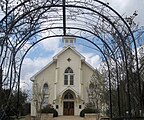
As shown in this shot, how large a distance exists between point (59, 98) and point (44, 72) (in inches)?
150

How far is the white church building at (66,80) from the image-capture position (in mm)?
33719

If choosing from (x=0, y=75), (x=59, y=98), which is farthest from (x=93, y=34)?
(x=59, y=98)

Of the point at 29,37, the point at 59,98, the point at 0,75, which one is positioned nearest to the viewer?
the point at 0,75

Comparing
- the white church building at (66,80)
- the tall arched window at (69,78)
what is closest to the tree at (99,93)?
the white church building at (66,80)

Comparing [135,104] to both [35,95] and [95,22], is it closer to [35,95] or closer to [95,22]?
[95,22]

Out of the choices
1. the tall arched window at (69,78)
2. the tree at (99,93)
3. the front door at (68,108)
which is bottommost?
the front door at (68,108)

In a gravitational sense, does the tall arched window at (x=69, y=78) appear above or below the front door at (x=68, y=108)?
above

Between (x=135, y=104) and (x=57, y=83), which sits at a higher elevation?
(x=57, y=83)

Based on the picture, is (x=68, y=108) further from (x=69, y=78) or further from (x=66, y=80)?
(x=69, y=78)

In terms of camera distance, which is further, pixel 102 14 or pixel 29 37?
pixel 29 37

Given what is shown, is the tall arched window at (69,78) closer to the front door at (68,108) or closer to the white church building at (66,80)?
the white church building at (66,80)

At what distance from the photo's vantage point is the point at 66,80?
115ft

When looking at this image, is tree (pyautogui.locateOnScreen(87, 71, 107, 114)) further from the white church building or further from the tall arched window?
the tall arched window

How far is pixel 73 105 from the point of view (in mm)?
34375
